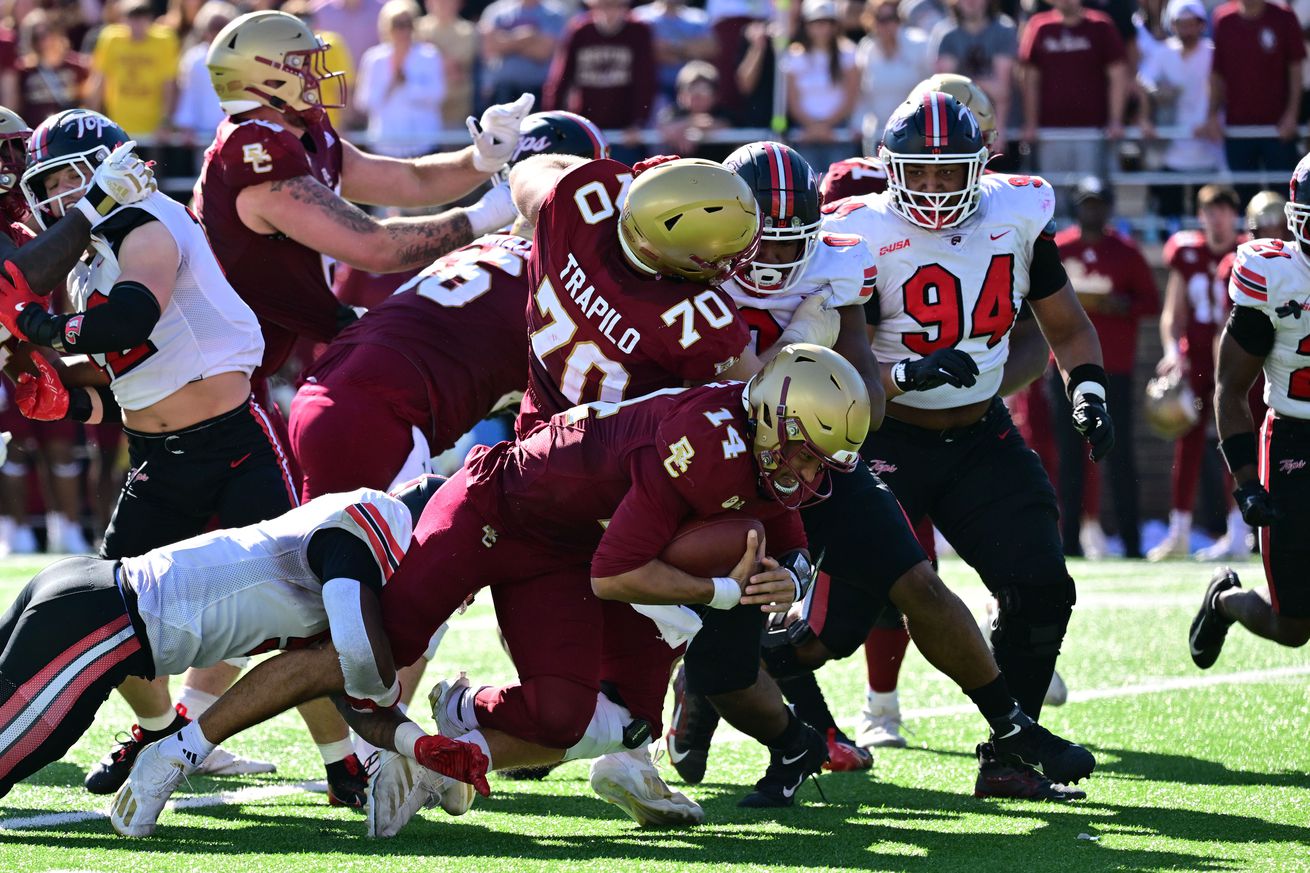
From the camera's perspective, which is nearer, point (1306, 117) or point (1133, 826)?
point (1133, 826)

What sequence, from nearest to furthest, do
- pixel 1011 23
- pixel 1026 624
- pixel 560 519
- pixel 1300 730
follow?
1. pixel 560 519
2. pixel 1026 624
3. pixel 1300 730
4. pixel 1011 23

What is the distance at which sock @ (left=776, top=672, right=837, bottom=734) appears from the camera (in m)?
5.45

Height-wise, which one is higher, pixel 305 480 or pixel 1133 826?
pixel 305 480

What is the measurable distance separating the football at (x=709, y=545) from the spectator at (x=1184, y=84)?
760 cm

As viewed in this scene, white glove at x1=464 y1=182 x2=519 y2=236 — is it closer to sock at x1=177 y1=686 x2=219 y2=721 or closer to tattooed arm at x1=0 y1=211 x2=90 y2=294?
tattooed arm at x1=0 y1=211 x2=90 y2=294

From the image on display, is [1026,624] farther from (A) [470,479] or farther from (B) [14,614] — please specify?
(B) [14,614]

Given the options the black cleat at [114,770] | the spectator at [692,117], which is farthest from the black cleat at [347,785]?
the spectator at [692,117]

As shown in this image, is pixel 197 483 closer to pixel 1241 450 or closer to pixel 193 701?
pixel 193 701

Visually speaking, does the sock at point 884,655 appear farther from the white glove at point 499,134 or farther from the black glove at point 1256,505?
the white glove at point 499,134

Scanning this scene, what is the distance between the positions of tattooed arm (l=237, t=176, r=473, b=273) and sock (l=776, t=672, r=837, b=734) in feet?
5.49

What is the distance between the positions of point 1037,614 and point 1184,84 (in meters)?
6.90

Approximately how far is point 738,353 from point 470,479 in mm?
710

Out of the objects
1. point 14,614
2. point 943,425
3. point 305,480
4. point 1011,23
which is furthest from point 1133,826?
point 1011,23

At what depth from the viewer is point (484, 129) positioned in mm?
5695
